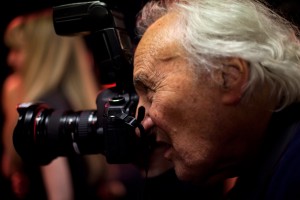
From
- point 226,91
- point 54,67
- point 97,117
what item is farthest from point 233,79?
point 54,67

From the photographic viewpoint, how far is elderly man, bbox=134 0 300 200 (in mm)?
840

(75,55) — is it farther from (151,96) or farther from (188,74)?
(188,74)

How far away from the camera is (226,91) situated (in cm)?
85

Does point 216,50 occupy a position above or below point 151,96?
above

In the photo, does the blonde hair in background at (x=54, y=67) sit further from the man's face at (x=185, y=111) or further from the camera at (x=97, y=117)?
the man's face at (x=185, y=111)

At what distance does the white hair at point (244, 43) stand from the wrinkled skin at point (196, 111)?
0.07ft

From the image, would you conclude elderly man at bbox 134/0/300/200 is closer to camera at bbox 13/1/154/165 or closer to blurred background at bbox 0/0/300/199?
camera at bbox 13/1/154/165

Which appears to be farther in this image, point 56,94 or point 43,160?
point 56,94

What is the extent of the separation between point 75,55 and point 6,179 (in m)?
0.97

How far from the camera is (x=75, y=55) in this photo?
1517mm

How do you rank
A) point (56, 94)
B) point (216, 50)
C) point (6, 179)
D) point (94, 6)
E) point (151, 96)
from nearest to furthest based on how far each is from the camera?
point (216, 50), point (151, 96), point (94, 6), point (56, 94), point (6, 179)

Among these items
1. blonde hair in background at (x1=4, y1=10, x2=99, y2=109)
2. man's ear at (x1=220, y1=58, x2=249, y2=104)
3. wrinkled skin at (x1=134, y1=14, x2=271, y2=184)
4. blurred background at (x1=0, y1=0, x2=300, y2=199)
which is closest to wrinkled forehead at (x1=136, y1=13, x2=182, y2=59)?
wrinkled skin at (x1=134, y1=14, x2=271, y2=184)

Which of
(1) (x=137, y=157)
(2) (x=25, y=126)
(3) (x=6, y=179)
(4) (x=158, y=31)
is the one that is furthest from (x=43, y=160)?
(3) (x=6, y=179)

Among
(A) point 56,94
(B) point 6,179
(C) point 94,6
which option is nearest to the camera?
(C) point 94,6
